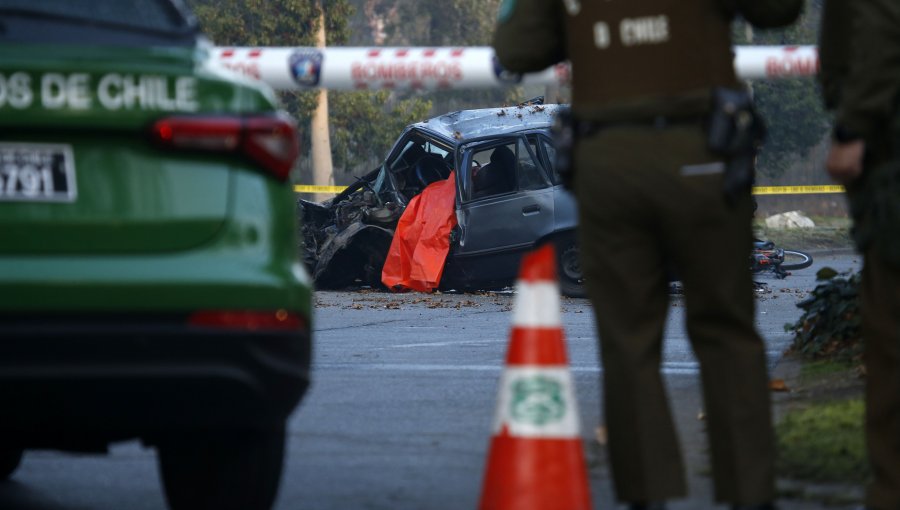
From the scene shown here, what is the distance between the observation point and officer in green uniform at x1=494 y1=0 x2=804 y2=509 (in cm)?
416

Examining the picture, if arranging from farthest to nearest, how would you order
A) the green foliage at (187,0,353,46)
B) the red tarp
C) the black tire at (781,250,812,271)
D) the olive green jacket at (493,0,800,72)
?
the green foliage at (187,0,353,46)
the black tire at (781,250,812,271)
the red tarp
the olive green jacket at (493,0,800,72)

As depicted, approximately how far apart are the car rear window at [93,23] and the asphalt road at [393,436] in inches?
59.3

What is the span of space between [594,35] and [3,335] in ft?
5.02

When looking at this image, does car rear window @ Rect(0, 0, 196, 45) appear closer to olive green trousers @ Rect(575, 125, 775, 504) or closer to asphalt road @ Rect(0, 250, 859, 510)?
olive green trousers @ Rect(575, 125, 775, 504)

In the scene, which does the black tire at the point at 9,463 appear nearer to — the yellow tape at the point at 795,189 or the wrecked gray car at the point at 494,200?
the wrecked gray car at the point at 494,200

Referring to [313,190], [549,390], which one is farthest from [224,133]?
[313,190]

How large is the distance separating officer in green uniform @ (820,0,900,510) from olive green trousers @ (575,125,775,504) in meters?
0.35

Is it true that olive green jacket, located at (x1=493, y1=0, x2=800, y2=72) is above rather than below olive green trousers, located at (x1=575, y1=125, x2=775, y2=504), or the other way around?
above

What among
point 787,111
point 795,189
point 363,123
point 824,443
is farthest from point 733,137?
point 787,111

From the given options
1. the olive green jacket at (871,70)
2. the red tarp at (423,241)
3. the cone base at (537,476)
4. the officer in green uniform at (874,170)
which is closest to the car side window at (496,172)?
the red tarp at (423,241)

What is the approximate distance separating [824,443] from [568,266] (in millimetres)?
11499

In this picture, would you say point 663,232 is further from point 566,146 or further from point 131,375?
point 131,375

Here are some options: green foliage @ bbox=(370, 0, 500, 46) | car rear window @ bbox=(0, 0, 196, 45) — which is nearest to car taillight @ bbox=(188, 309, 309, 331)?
car rear window @ bbox=(0, 0, 196, 45)

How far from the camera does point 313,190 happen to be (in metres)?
30.7
